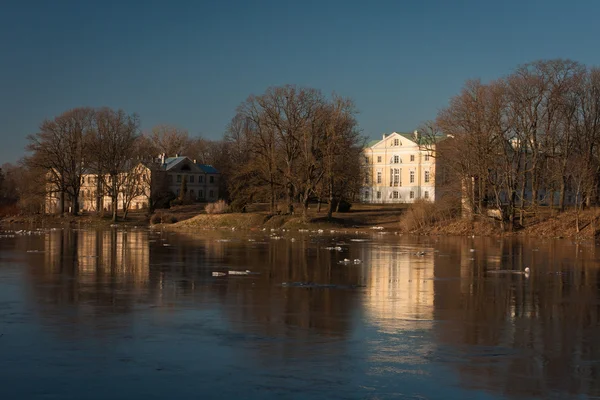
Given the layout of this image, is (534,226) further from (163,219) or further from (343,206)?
(163,219)

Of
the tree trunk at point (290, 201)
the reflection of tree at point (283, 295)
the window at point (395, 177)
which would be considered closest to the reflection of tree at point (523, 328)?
the reflection of tree at point (283, 295)

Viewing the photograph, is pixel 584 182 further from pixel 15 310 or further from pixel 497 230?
pixel 15 310

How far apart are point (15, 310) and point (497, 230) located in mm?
47749

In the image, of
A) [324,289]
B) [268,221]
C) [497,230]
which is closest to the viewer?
[324,289]

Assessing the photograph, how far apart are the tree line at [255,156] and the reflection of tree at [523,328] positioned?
43451 mm

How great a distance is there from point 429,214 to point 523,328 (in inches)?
1924

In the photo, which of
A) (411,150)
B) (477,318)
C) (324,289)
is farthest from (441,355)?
(411,150)

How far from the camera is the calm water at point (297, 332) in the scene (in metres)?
11.7

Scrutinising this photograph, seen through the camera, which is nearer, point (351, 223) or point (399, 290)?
point (399, 290)

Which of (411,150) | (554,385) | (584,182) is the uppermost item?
(411,150)

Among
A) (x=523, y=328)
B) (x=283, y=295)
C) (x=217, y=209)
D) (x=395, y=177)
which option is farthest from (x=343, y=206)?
(x=523, y=328)

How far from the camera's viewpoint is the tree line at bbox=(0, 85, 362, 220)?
2896 inches

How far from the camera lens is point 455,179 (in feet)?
212

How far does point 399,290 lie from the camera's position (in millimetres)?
22984
